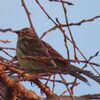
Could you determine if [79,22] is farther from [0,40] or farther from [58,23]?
[0,40]

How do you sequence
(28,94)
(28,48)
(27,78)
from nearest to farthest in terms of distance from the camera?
(27,78) → (28,94) → (28,48)

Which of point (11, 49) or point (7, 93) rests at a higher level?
point (11, 49)

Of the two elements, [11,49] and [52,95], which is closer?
[52,95]

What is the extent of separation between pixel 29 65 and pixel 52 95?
7.97 ft

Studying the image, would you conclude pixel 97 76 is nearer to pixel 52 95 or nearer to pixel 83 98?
pixel 83 98

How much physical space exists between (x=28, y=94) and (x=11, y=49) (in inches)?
27.5

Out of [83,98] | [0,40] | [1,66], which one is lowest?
[83,98]

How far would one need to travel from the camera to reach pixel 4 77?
8.26ft

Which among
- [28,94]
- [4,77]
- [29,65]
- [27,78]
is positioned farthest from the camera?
[29,65]

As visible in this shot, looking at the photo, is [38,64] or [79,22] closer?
[79,22]

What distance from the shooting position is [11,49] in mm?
3305

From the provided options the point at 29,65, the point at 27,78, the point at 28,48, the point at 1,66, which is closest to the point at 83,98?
the point at 27,78

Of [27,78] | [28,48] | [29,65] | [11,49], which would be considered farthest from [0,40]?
[28,48]

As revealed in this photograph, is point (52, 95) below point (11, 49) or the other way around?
below
